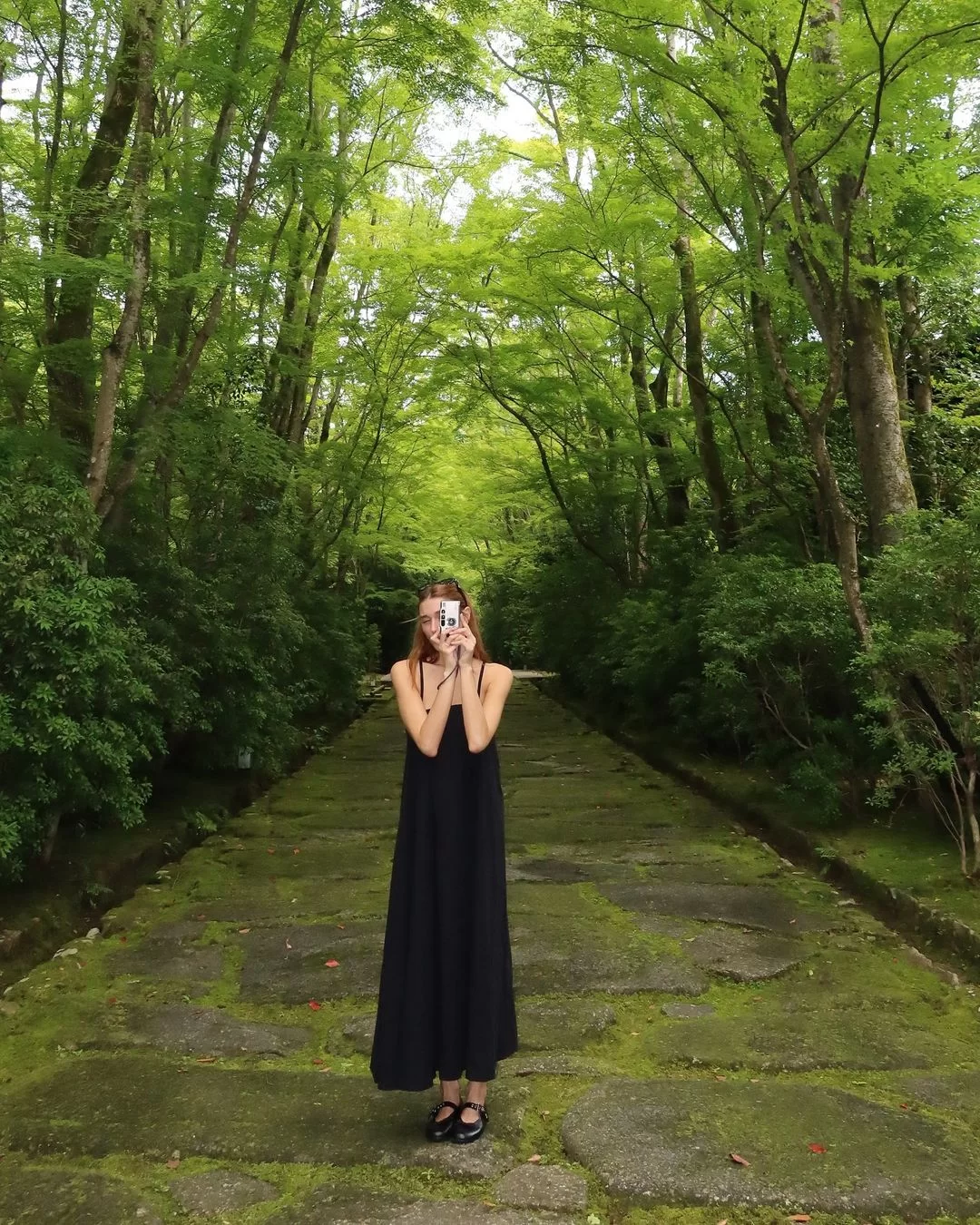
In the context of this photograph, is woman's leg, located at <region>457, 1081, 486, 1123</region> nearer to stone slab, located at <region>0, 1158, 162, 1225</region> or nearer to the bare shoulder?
stone slab, located at <region>0, 1158, 162, 1225</region>

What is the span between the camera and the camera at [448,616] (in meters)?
2.56

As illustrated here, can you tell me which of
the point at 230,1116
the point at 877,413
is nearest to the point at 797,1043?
the point at 230,1116

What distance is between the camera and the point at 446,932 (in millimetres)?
2496

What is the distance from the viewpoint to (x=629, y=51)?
19.6 feet

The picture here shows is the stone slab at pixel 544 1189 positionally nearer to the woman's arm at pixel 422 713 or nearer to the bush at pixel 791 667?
the woman's arm at pixel 422 713

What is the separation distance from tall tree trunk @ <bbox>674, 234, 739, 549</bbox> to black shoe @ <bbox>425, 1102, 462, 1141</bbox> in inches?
283

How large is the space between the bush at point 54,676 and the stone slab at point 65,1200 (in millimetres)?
1409

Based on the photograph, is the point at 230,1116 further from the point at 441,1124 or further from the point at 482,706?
the point at 482,706

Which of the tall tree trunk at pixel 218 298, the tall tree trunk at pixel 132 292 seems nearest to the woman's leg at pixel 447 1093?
the tall tree trunk at pixel 132 292

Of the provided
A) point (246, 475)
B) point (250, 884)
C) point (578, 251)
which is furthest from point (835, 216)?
point (250, 884)

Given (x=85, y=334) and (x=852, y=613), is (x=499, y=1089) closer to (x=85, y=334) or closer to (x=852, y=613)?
(x=852, y=613)

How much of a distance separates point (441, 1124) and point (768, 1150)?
912 mm

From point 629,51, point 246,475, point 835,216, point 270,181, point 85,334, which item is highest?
point 629,51

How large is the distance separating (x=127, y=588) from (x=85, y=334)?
299 centimetres
